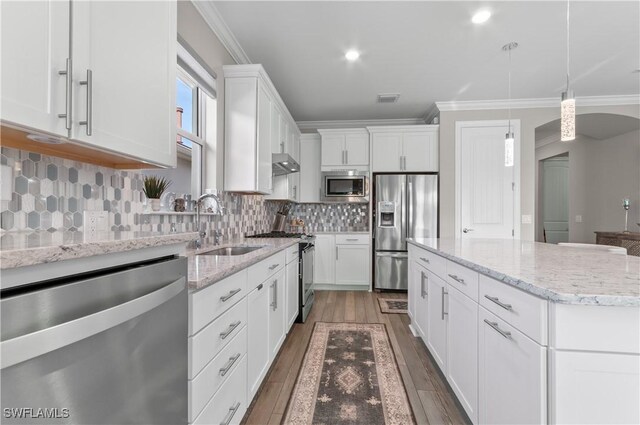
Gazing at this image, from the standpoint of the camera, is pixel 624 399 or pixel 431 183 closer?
pixel 624 399

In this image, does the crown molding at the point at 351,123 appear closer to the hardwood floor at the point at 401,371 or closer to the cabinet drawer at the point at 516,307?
the hardwood floor at the point at 401,371

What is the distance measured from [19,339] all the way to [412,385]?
2.06 m

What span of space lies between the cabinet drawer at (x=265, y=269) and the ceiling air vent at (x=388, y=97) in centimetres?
271

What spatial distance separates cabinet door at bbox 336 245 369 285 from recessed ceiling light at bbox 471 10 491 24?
299cm

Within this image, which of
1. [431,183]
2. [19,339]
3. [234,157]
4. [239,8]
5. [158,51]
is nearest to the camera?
[19,339]

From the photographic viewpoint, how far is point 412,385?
76.4 inches

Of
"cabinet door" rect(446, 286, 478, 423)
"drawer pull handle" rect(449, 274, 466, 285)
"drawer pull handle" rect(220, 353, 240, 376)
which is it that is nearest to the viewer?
"drawer pull handle" rect(220, 353, 240, 376)

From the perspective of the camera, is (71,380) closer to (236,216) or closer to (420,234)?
(236,216)

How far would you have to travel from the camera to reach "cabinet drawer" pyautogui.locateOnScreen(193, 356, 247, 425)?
45.2 inches

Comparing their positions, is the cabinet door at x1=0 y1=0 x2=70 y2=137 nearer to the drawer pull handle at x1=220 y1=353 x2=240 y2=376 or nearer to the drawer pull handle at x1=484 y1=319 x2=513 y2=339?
the drawer pull handle at x1=220 y1=353 x2=240 y2=376

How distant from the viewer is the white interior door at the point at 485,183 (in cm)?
414

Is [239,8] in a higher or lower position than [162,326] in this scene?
higher

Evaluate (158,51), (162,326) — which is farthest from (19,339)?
(158,51)

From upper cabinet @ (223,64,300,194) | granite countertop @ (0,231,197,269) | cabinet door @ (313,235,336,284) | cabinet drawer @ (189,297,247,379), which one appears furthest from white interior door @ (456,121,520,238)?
granite countertop @ (0,231,197,269)
